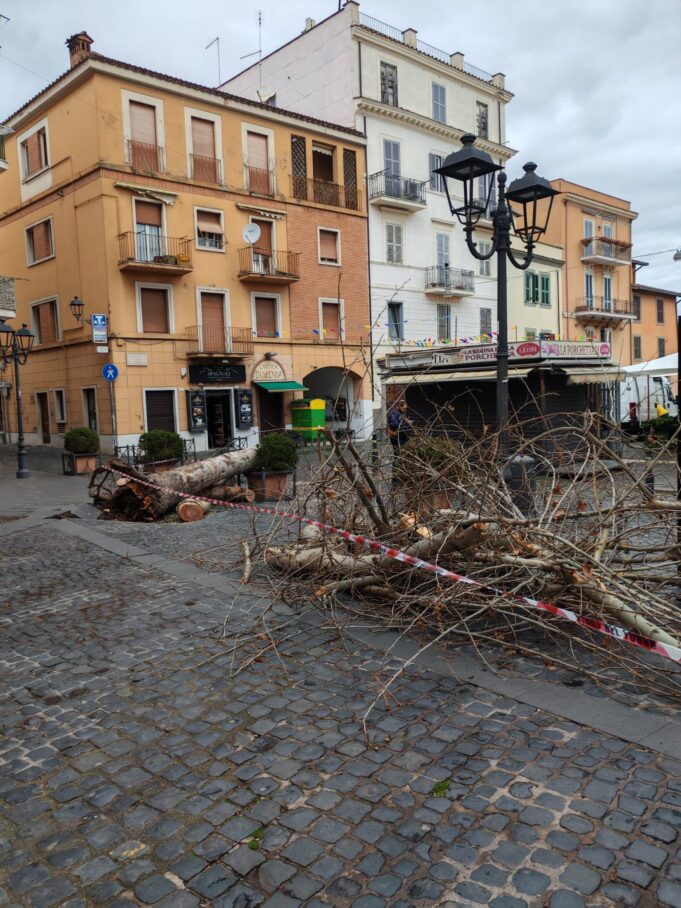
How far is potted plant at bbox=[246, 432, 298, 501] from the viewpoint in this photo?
38.9 ft

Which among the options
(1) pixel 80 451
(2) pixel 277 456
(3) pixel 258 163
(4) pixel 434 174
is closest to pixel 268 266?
(3) pixel 258 163

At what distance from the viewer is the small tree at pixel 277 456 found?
11922mm

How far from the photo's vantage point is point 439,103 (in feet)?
104

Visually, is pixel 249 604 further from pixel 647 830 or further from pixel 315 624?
pixel 647 830

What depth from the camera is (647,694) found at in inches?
151

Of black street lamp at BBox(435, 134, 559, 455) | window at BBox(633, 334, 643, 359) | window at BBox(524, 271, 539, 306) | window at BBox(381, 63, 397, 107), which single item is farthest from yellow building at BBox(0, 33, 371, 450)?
window at BBox(633, 334, 643, 359)

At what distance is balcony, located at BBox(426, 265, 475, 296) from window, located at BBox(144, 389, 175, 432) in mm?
13715

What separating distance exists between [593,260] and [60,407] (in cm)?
3089

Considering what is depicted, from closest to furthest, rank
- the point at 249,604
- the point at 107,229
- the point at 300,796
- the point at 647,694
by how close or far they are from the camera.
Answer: the point at 300,796
the point at 647,694
the point at 249,604
the point at 107,229

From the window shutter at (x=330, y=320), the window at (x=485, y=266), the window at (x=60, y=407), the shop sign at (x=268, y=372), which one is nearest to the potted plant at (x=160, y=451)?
the shop sign at (x=268, y=372)

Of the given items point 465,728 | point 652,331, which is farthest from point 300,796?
point 652,331

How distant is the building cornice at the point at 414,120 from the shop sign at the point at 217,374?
1265cm

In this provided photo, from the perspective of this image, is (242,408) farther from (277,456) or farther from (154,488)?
(154,488)

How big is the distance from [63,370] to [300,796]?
2444 centimetres
